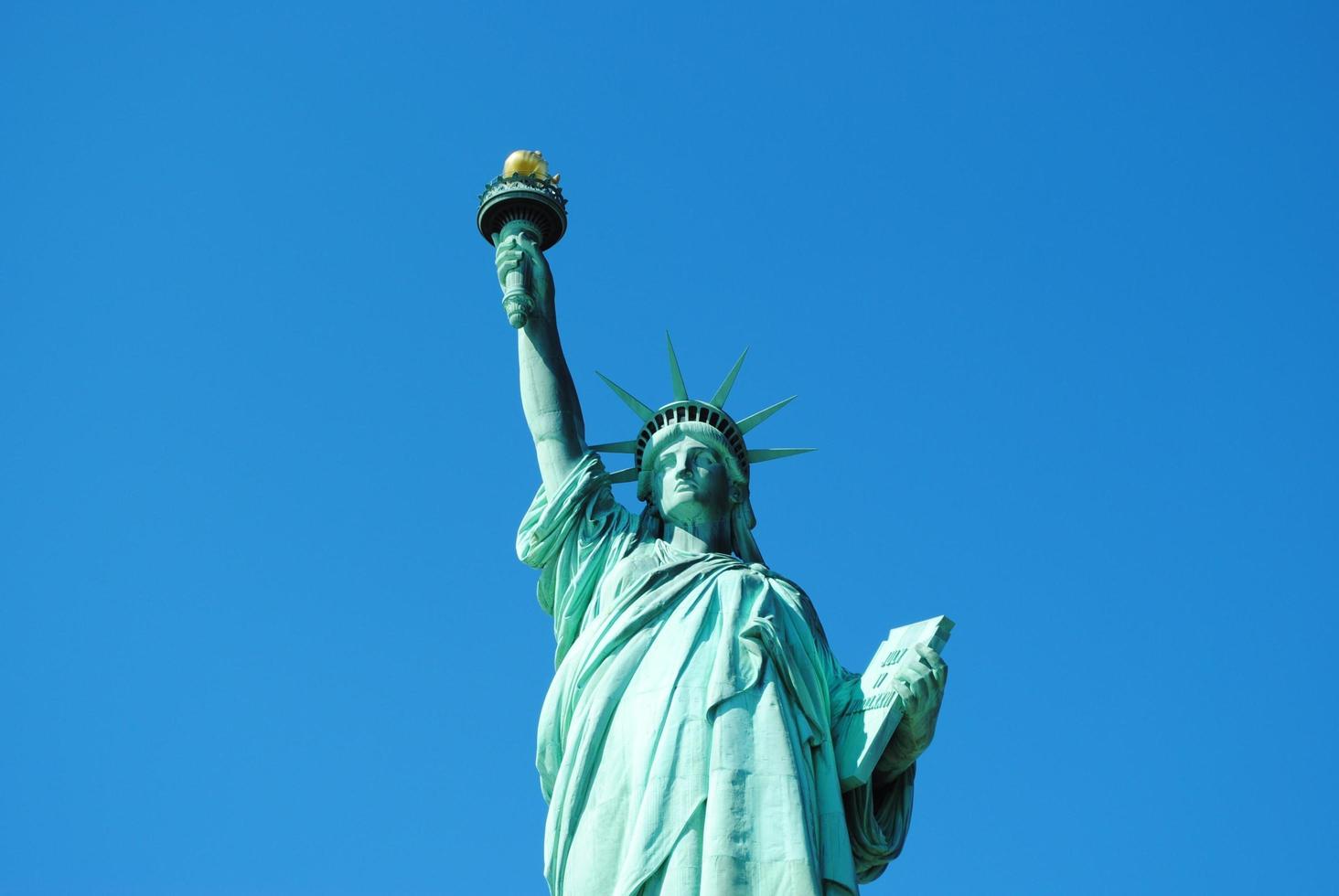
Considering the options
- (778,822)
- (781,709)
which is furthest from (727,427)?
(778,822)

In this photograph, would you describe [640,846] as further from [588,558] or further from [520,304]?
[520,304]

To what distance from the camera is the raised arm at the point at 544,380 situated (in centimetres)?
1608

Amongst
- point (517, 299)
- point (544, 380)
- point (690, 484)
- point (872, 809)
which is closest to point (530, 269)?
point (517, 299)

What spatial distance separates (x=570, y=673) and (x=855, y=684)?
2.11 metres

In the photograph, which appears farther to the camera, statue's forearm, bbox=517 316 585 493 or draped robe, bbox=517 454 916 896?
statue's forearm, bbox=517 316 585 493

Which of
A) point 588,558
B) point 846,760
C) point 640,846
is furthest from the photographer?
point 588,558

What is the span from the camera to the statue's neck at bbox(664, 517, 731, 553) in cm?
1580

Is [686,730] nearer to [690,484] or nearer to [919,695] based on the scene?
[919,695]

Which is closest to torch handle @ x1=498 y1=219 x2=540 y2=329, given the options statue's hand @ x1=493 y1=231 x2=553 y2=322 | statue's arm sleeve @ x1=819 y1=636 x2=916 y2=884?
statue's hand @ x1=493 y1=231 x2=553 y2=322

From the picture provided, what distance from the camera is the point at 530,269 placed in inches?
662

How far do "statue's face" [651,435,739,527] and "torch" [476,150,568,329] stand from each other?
7.80 feet

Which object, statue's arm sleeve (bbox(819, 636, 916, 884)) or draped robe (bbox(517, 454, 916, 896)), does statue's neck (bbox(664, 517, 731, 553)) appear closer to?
draped robe (bbox(517, 454, 916, 896))

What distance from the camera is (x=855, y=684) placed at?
575 inches

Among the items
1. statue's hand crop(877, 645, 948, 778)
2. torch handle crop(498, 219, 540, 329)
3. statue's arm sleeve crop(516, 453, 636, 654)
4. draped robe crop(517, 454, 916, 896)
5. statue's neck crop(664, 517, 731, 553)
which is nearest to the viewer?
draped robe crop(517, 454, 916, 896)
